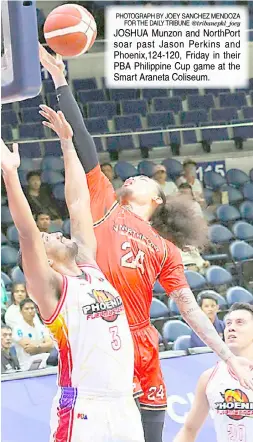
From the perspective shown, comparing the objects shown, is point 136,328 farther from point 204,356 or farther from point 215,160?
point 215,160

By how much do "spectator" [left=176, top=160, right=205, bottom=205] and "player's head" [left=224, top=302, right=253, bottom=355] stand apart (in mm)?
4146

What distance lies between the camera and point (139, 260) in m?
4.09

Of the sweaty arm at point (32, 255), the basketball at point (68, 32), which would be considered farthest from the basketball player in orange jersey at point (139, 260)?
the sweaty arm at point (32, 255)

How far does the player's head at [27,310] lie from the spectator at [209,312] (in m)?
1.03

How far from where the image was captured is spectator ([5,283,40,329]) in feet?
21.0

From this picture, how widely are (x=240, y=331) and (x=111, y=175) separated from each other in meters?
4.30

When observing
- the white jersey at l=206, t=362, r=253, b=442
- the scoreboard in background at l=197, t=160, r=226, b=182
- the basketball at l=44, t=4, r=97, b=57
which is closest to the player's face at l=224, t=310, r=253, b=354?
the white jersey at l=206, t=362, r=253, b=442

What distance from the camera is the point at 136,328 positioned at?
13.5ft

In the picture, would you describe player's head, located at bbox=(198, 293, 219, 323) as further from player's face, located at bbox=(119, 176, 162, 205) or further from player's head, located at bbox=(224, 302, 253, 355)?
player's face, located at bbox=(119, 176, 162, 205)

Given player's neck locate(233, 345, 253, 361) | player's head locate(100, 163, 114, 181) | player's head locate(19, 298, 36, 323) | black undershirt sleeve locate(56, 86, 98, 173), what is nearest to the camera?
black undershirt sleeve locate(56, 86, 98, 173)

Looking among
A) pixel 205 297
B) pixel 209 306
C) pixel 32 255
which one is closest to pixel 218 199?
pixel 205 297

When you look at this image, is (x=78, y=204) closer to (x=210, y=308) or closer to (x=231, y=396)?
(x=231, y=396)

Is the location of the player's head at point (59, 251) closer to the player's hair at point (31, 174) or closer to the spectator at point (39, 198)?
the spectator at point (39, 198)

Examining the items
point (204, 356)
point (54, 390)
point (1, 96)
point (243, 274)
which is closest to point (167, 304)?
point (243, 274)
